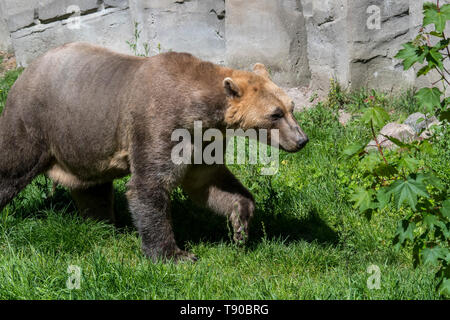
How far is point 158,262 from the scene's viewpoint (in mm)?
4906

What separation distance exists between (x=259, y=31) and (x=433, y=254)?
6333 millimetres

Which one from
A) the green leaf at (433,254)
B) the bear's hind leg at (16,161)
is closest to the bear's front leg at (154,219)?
the bear's hind leg at (16,161)

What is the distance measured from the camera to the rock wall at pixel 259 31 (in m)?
8.47

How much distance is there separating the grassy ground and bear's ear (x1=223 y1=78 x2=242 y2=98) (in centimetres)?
115

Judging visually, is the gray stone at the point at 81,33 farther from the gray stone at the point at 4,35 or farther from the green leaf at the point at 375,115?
the green leaf at the point at 375,115

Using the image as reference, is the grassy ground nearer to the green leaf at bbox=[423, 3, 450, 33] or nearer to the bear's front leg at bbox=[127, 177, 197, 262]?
the bear's front leg at bbox=[127, 177, 197, 262]

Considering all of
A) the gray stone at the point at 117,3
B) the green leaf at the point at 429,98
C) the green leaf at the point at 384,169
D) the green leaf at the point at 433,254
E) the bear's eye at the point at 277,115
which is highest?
the green leaf at the point at 429,98

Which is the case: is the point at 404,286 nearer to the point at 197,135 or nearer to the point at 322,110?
the point at 197,135

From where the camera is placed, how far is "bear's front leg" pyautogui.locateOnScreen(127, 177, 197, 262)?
5011 mm

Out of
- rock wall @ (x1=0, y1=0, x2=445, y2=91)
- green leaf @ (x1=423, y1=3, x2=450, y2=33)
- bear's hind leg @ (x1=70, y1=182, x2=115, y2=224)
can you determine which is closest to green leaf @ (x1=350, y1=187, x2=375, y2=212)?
green leaf @ (x1=423, y1=3, x2=450, y2=33)

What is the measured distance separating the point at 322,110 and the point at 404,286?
4255 millimetres

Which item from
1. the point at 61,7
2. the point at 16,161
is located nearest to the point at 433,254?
the point at 16,161

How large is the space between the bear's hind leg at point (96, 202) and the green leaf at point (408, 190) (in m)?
3.29
